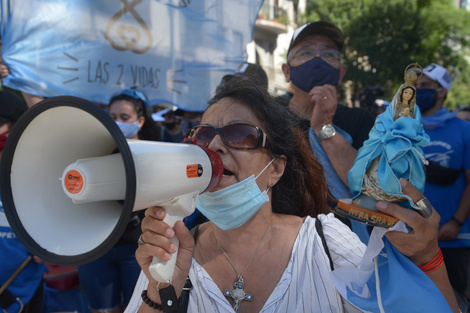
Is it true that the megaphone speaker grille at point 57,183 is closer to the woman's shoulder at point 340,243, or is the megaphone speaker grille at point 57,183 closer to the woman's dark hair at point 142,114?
the woman's shoulder at point 340,243

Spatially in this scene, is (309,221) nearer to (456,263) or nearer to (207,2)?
(456,263)

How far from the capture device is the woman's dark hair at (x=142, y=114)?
3662mm

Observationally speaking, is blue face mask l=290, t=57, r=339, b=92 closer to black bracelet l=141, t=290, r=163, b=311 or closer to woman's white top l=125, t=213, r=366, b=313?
woman's white top l=125, t=213, r=366, b=313

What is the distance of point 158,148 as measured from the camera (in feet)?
3.74

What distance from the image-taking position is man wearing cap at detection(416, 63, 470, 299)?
10.9ft

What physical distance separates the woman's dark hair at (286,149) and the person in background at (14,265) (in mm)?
1465

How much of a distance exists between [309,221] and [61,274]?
285cm

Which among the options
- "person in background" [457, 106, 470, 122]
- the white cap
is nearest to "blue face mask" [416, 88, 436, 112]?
the white cap

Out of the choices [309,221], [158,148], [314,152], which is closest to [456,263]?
[314,152]

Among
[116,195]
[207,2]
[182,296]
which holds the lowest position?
[182,296]

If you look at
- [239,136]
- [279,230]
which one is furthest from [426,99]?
[239,136]

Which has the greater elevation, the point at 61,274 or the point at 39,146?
the point at 39,146

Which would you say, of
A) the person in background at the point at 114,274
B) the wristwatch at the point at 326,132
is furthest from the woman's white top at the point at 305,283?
the person in background at the point at 114,274

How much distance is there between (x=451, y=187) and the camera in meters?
3.38
